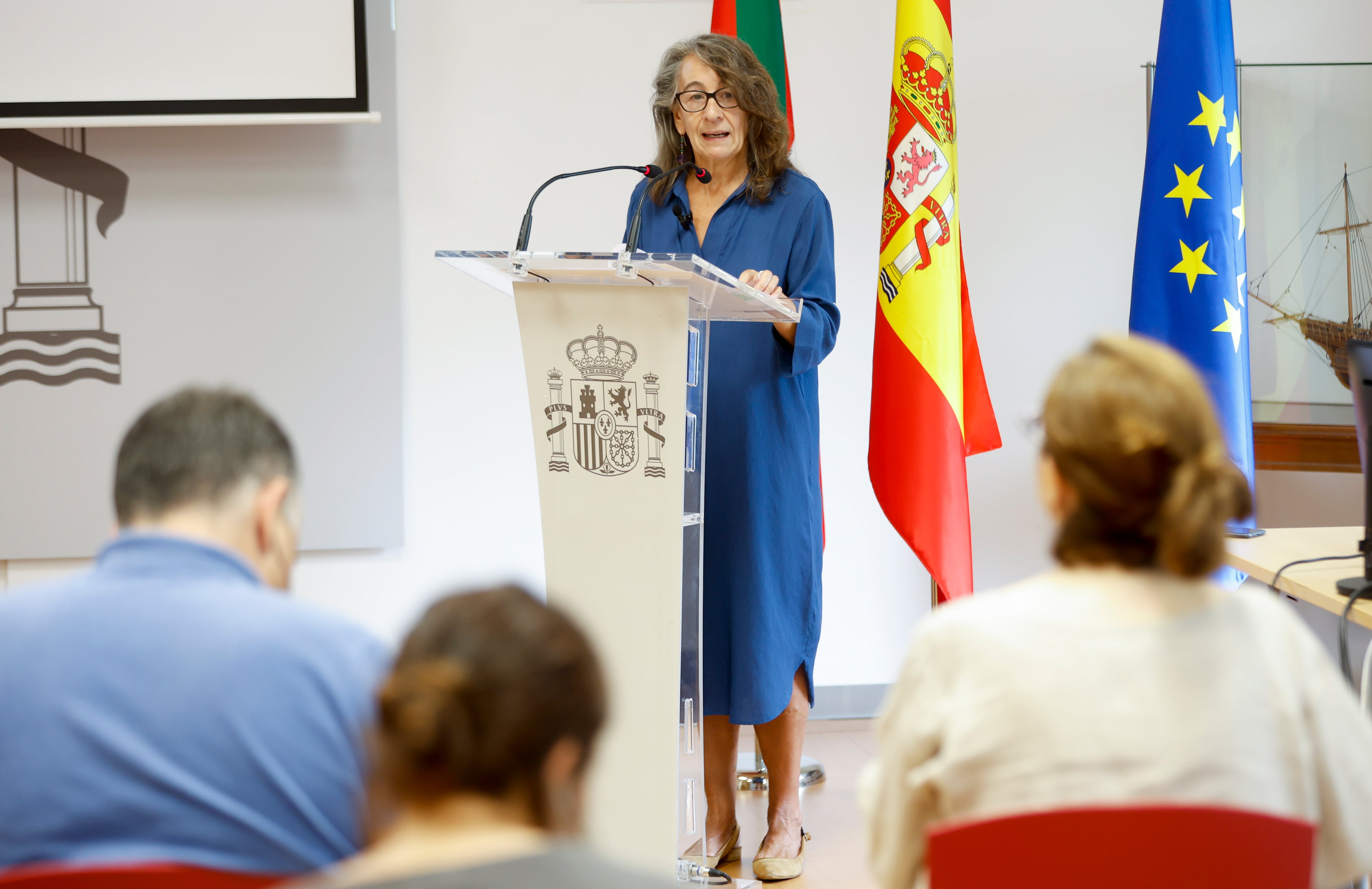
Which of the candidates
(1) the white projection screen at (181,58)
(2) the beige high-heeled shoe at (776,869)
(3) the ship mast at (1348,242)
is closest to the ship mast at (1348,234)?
(3) the ship mast at (1348,242)

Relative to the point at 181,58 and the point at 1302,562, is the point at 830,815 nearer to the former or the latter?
the point at 1302,562

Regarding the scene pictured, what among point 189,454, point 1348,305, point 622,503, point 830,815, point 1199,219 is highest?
point 1199,219

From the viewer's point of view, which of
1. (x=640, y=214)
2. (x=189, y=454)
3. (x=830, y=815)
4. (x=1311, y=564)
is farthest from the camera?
(x=830, y=815)

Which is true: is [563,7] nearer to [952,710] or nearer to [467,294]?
[467,294]

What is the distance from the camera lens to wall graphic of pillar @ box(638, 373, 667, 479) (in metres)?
1.93

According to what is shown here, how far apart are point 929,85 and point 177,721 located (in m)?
2.66

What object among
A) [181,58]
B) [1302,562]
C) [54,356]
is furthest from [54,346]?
[1302,562]

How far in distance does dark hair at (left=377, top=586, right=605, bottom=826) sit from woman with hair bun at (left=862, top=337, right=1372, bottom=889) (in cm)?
42

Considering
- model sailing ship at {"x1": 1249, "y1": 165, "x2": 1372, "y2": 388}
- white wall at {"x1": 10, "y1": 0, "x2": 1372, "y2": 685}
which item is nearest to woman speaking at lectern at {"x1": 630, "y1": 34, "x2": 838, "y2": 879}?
white wall at {"x1": 10, "y1": 0, "x2": 1372, "y2": 685}

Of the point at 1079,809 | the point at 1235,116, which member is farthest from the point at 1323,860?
the point at 1235,116

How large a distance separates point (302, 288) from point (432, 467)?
2.35 feet

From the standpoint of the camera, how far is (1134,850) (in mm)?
892

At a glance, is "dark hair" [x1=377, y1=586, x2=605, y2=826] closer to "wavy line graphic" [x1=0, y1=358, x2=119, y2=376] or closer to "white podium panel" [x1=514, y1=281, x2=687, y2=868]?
"white podium panel" [x1=514, y1=281, x2=687, y2=868]

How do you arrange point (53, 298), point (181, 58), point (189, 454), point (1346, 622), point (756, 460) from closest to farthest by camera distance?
point (189, 454), point (1346, 622), point (756, 460), point (181, 58), point (53, 298)
